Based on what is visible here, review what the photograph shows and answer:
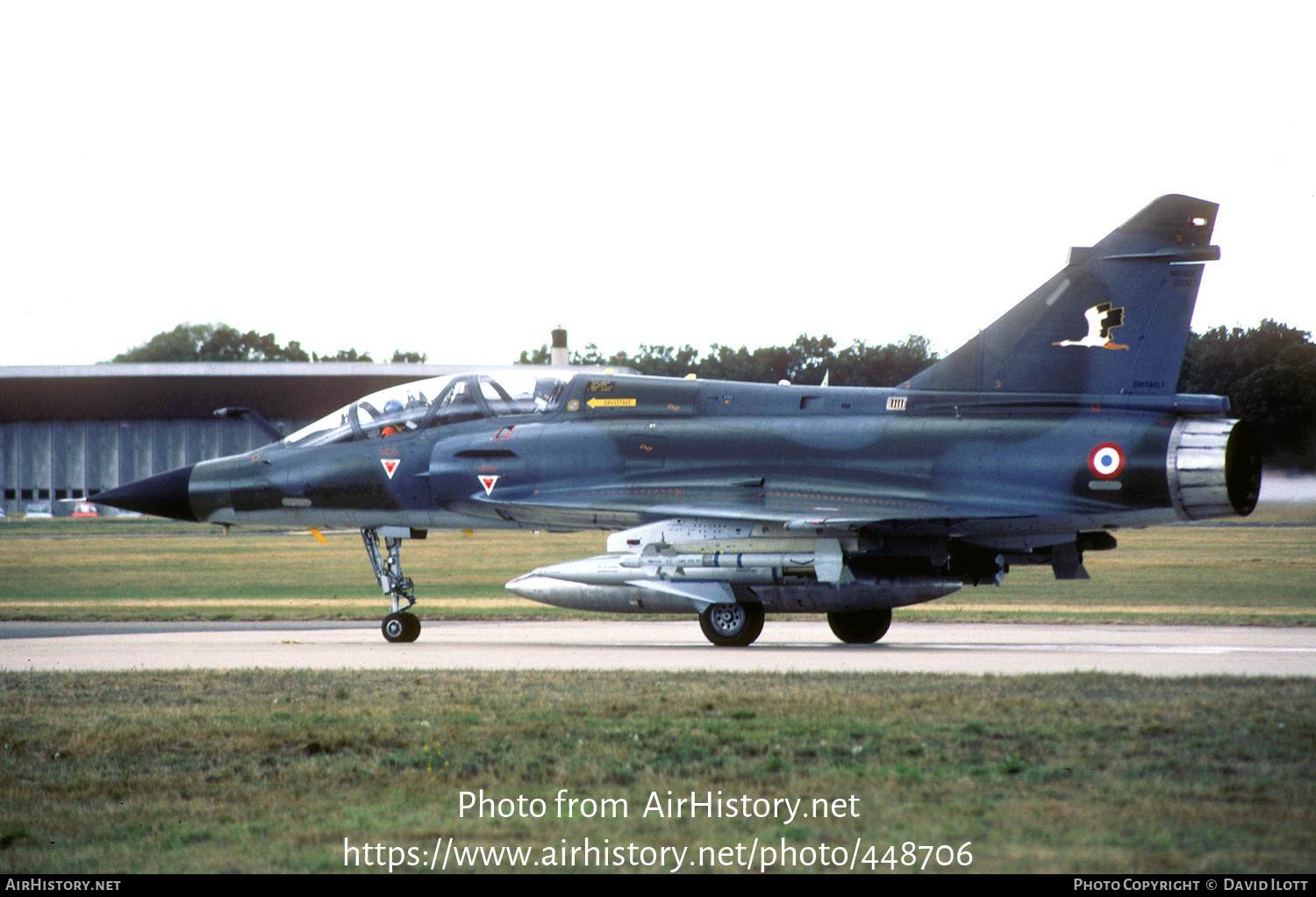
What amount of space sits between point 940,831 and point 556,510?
1040cm

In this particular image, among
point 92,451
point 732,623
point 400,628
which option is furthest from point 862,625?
point 92,451

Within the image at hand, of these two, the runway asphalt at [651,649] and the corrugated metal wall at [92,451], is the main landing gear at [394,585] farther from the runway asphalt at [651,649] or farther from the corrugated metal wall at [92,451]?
the corrugated metal wall at [92,451]

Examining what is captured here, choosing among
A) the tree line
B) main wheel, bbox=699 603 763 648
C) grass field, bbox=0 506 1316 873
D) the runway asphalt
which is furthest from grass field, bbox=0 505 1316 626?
the tree line

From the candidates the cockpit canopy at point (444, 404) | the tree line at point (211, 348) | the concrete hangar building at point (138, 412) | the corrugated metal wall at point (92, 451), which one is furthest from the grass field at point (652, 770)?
the tree line at point (211, 348)

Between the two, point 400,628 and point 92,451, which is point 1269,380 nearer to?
point 400,628

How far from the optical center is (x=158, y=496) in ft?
59.3

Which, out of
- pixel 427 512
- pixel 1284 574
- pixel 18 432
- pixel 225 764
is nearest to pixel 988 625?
pixel 427 512

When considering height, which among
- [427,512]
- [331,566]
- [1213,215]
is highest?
[1213,215]

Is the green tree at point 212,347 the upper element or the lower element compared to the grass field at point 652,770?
upper

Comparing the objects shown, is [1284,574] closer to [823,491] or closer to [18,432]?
[823,491]

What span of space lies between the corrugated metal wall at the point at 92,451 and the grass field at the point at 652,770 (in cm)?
6150

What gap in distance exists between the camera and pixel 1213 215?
46.6 feet

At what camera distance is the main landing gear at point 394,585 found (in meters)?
16.3
